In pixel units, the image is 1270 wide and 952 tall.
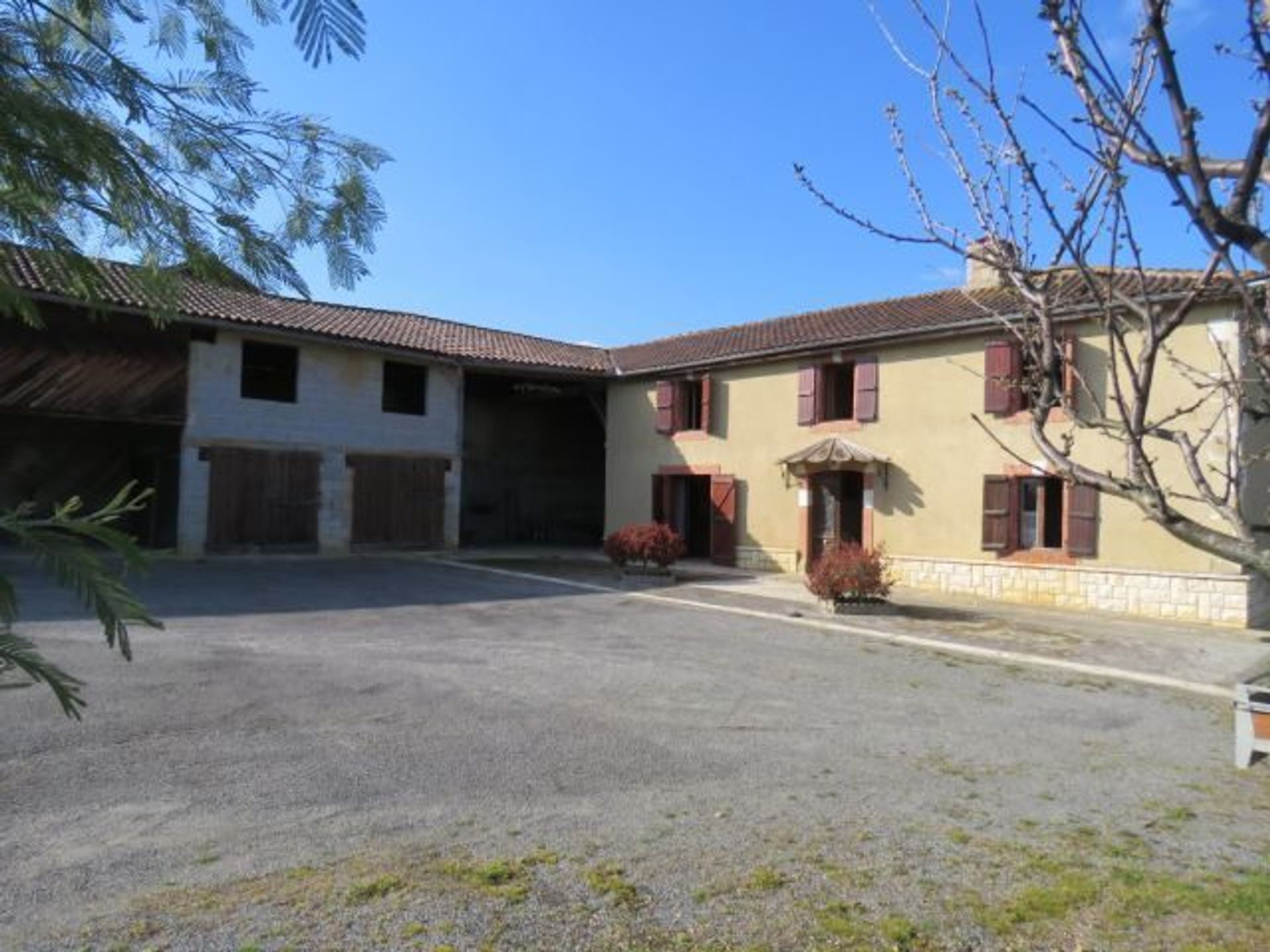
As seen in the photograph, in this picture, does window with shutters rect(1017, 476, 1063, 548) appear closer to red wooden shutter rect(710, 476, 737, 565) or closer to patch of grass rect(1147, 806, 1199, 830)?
red wooden shutter rect(710, 476, 737, 565)

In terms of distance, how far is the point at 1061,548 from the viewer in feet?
46.9

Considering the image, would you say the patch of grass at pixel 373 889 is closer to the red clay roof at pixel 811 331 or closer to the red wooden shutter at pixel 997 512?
the red clay roof at pixel 811 331

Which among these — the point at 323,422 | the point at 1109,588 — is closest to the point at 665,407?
the point at 323,422

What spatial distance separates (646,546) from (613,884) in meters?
12.6

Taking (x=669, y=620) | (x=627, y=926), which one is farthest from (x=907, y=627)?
(x=627, y=926)

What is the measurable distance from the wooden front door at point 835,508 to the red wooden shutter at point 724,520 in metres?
1.92

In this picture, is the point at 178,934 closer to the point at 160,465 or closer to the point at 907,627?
the point at 907,627

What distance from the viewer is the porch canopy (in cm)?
1652

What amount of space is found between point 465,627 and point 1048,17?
935 cm

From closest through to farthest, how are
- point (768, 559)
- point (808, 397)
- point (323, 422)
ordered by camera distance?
1. point (808, 397)
2. point (768, 559)
3. point (323, 422)

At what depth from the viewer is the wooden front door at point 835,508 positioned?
17641 millimetres

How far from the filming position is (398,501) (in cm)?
2017

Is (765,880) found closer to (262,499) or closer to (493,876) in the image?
(493,876)

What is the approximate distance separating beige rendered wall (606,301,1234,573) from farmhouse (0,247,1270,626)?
0.04 meters
